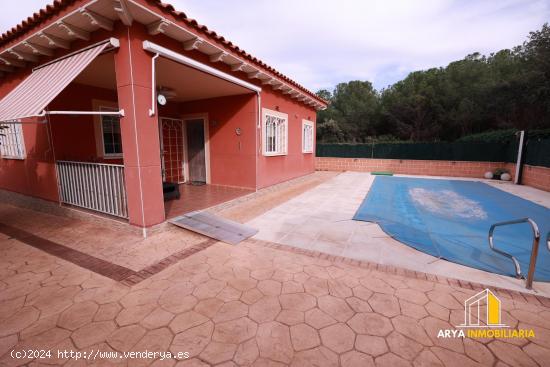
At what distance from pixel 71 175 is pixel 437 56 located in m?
28.8

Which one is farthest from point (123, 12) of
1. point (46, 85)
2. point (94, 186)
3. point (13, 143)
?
point (13, 143)

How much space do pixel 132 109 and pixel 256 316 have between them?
13.2ft

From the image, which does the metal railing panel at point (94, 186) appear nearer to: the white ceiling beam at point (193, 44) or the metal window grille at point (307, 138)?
the white ceiling beam at point (193, 44)

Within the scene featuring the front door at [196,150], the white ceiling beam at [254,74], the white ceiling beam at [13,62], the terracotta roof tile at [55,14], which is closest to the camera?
the terracotta roof tile at [55,14]

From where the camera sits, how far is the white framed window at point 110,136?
23.9ft

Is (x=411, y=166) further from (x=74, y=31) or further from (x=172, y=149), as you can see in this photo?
(x=74, y=31)

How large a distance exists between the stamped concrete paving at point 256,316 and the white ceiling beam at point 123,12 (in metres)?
4.12

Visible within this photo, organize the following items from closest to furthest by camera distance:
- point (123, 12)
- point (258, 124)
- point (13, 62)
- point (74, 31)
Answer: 1. point (123, 12)
2. point (74, 31)
3. point (13, 62)
4. point (258, 124)

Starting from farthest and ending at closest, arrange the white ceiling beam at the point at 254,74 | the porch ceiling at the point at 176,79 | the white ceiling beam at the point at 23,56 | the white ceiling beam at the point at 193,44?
the white ceiling beam at the point at 254,74 → the white ceiling beam at the point at 23,56 → the porch ceiling at the point at 176,79 → the white ceiling beam at the point at 193,44

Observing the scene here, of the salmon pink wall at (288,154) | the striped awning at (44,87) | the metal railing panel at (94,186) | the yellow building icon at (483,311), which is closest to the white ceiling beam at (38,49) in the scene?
the striped awning at (44,87)

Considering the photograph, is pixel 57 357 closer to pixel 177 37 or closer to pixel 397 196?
pixel 177 37

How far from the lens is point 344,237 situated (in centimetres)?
487

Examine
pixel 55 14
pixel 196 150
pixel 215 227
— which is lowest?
pixel 215 227

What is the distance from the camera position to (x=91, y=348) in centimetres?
220
